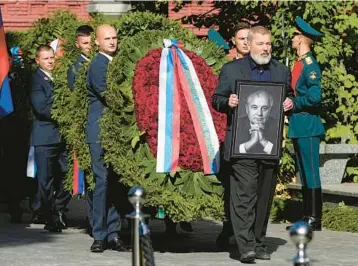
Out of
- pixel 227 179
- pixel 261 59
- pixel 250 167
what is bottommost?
pixel 227 179

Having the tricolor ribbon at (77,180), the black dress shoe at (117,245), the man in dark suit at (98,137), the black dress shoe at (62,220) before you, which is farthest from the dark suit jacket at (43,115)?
the black dress shoe at (117,245)

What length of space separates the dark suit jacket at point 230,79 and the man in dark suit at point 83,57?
1.85m

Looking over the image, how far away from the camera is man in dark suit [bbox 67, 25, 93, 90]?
12.8 m

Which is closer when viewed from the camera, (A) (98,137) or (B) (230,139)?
(B) (230,139)

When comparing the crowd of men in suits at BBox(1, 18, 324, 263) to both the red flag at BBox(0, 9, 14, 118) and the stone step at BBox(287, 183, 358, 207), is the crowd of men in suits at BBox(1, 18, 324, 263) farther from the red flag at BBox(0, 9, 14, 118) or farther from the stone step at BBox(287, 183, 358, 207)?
the stone step at BBox(287, 183, 358, 207)

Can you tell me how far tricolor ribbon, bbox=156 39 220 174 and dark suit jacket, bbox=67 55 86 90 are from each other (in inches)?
52.4

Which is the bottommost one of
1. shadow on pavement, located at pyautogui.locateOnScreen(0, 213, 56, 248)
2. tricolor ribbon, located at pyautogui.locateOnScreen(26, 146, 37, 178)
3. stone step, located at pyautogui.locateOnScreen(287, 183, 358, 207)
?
shadow on pavement, located at pyautogui.locateOnScreen(0, 213, 56, 248)

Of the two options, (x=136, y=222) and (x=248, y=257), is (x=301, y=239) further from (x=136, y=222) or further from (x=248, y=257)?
(x=248, y=257)

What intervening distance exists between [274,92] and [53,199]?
3779 millimetres

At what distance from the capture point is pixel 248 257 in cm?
1091

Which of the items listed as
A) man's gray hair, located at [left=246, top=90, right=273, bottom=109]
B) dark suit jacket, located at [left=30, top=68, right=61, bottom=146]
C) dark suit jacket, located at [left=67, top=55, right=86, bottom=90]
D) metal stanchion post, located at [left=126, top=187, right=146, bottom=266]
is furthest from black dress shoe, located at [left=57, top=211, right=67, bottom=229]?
metal stanchion post, located at [left=126, top=187, right=146, bottom=266]

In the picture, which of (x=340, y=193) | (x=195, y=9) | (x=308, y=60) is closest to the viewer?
(x=308, y=60)

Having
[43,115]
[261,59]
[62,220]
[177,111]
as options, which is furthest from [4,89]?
[261,59]

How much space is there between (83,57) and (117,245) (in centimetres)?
206
